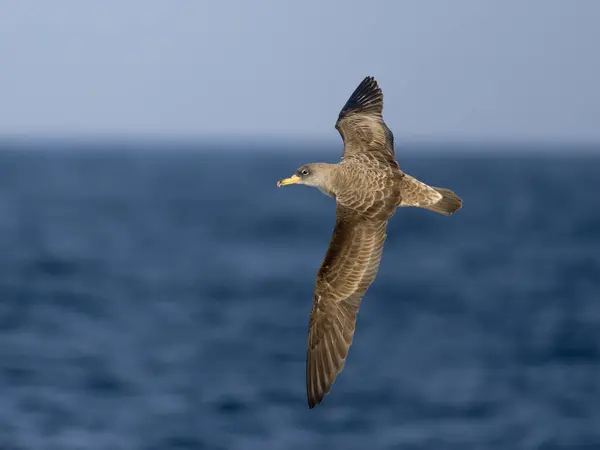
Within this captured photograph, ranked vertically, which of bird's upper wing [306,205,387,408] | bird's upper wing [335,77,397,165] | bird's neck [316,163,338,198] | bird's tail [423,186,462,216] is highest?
bird's upper wing [335,77,397,165]

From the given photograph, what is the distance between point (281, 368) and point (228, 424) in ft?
21.1

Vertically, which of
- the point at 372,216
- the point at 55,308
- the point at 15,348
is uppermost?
the point at 55,308

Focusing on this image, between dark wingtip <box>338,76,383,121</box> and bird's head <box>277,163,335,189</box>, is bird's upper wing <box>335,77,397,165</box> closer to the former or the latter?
dark wingtip <box>338,76,383,121</box>

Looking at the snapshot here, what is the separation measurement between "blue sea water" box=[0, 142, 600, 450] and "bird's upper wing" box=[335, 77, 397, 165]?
19.6 m

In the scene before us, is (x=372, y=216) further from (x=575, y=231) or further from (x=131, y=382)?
(x=575, y=231)

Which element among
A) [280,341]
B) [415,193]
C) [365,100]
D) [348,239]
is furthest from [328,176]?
[280,341]

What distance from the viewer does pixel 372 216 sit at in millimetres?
16625

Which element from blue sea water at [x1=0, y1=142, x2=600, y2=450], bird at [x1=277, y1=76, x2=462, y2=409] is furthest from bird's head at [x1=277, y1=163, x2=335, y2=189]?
blue sea water at [x1=0, y1=142, x2=600, y2=450]

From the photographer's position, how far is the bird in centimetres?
1666

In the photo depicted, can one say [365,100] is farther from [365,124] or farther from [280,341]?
[280,341]

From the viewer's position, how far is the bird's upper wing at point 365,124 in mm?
17859

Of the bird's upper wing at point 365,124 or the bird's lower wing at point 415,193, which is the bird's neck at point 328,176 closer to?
the bird's upper wing at point 365,124

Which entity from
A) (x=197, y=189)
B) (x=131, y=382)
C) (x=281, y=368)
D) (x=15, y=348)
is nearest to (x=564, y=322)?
(x=281, y=368)

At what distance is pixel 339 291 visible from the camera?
1688cm
